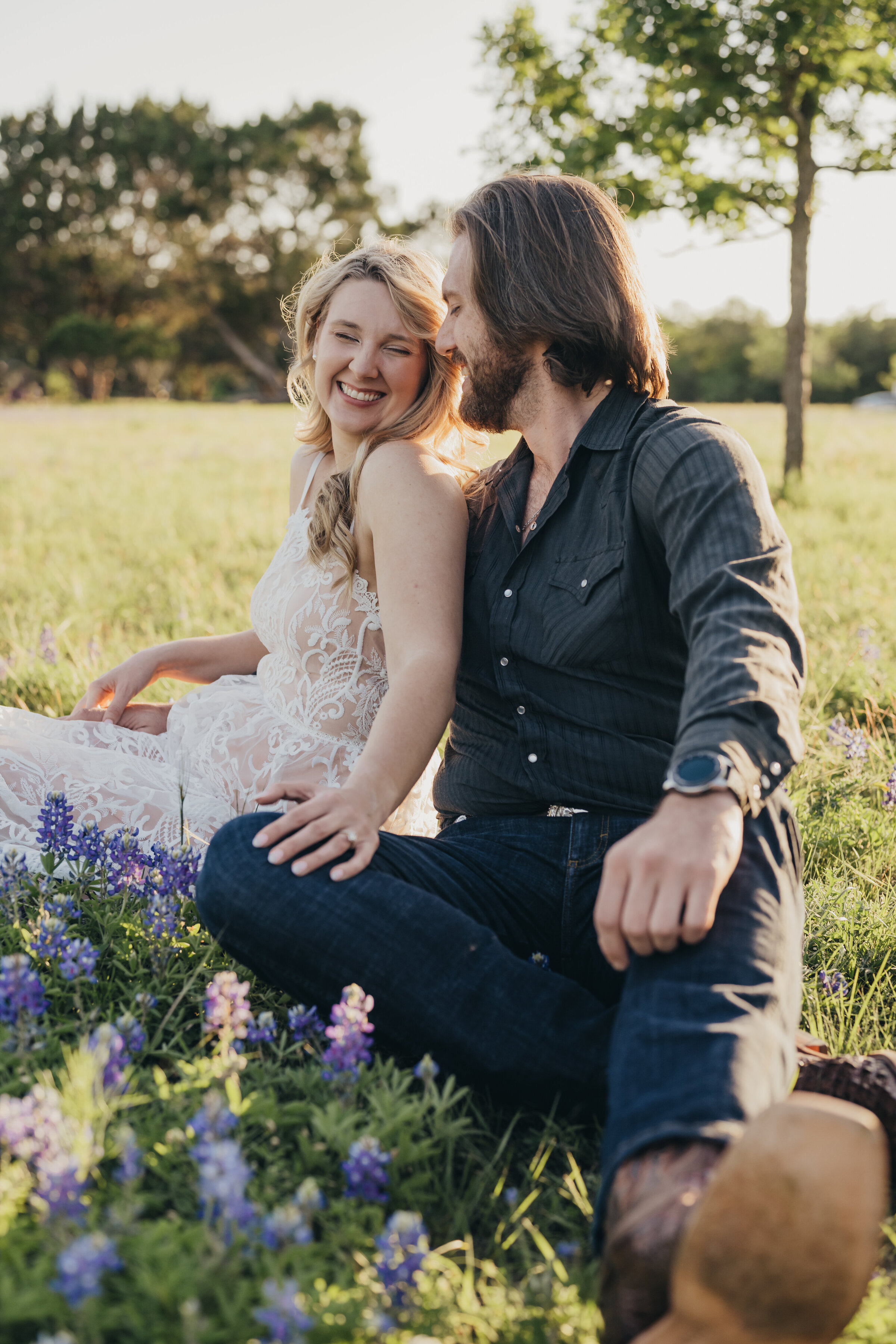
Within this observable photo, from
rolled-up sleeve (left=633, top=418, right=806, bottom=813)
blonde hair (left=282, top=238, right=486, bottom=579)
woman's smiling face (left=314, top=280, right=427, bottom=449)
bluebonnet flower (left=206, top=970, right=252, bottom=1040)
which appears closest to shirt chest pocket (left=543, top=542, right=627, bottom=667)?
rolled-up sleeve (left=633, top=418, right=806, bottom=813)

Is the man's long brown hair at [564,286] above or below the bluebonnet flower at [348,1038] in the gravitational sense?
above

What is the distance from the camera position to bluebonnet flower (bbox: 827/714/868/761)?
344 cm

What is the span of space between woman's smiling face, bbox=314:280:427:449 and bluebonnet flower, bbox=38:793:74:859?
133cm

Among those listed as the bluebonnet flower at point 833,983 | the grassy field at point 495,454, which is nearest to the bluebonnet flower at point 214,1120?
the grassy field at point 495,454

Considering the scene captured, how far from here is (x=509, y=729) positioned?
2.56 meters

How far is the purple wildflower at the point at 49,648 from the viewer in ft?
15.1

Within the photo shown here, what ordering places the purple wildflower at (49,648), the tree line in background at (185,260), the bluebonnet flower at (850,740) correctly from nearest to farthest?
the bluebonnet flower at (850,740)
the purple wildflower at (49,648)
the tree line in background at (185,260)

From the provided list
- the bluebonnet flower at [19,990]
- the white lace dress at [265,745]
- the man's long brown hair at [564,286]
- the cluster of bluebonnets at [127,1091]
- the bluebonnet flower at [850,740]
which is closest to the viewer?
the cluster of bluebonnets at [127,1091]

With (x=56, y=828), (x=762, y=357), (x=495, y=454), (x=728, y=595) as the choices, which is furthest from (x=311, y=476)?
(x=762, y=357)

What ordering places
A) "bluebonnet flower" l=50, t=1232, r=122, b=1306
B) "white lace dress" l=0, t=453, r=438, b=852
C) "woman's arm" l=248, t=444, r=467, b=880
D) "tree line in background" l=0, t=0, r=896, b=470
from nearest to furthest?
"bluebonnet flower" l=50, t=1232, r=122, b=1306 → "woman's arm" l=248, t=444, r=467, b=880 → "white lace dress" l=0, t=453, r=438, b=852 → "tree line in background" l=0, t=0, r=896, b=470

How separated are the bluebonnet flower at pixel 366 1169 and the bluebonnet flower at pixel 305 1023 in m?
0.38

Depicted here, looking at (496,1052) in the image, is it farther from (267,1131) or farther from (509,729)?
(509,729)

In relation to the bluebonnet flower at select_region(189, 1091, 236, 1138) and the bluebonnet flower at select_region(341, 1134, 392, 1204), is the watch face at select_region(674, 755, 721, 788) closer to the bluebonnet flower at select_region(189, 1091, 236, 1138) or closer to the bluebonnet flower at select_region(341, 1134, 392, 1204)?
the bluebonnet flower at select_region(341, 1134, 392, 1204)

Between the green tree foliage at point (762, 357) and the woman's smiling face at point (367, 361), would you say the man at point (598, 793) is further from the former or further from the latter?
the green tree foliage at point (762, 357)
